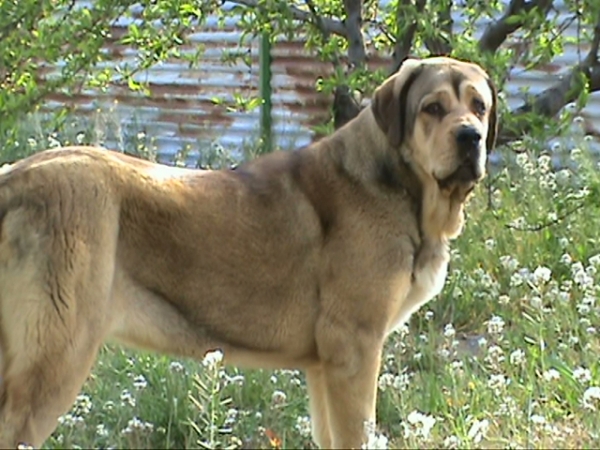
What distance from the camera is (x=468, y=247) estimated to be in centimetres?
823

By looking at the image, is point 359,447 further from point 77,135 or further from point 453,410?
point 77,135

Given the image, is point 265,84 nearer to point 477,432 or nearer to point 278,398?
point 278,398

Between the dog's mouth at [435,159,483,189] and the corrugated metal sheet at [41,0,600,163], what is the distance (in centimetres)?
593

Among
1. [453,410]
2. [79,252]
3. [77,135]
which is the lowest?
[77,135]

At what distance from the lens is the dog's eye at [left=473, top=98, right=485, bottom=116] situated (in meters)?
5.43

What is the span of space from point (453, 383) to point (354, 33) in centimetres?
298

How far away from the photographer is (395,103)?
18.0 feet

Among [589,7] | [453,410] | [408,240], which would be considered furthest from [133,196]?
[589,7]

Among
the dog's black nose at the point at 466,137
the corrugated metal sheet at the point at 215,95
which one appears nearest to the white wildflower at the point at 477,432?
the dog's black nose at the point at 466,137

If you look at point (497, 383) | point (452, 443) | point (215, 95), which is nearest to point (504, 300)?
point (497, 383)

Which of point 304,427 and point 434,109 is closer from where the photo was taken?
point 434,109

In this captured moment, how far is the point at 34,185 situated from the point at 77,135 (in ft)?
19.6

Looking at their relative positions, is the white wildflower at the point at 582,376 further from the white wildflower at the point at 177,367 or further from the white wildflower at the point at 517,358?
the white wildflower at the point at 177,367

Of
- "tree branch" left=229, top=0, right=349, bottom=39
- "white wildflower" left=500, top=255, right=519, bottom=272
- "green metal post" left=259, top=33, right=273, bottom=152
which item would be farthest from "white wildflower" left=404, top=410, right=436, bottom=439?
"green metal post" left=259, top=33, right=273, bottom=152
